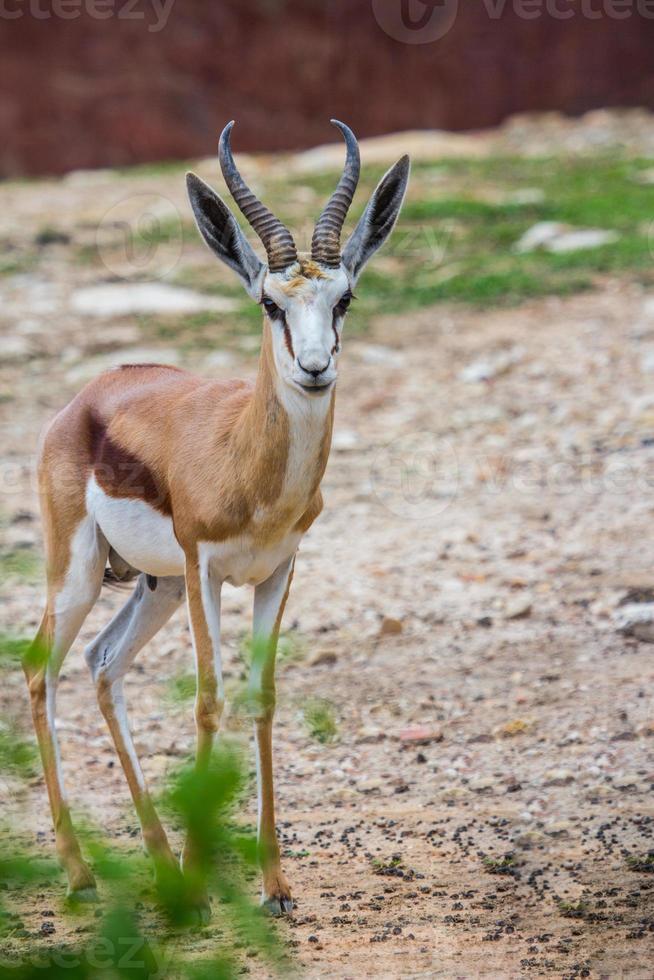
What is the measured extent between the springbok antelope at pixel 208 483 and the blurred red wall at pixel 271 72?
51.9ft

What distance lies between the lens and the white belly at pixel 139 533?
460cm

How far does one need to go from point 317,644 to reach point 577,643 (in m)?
1.17

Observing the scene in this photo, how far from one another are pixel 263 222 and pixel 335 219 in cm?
21

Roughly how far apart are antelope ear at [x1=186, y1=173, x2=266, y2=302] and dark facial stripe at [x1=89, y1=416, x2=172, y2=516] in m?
0.67

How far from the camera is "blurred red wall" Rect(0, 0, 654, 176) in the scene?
19.9 metres

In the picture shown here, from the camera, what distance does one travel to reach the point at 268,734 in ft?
14.9

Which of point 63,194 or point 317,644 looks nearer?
point 317,644

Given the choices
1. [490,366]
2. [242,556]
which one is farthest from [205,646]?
[490,366]

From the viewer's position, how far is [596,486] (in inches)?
324

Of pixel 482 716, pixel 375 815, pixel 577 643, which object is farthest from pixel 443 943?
pixel 577 643

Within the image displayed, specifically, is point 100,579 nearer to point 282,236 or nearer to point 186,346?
point 282,236

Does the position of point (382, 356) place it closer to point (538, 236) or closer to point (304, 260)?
point (538, 236)

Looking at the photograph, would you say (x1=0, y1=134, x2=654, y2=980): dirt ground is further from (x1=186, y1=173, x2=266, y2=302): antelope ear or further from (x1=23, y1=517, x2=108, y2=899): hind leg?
(x1=186, y1=173, x2=266, y2=302): antelope ear

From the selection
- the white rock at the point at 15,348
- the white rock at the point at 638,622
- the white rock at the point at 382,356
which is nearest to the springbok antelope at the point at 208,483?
the white rock at the point at 638,622
